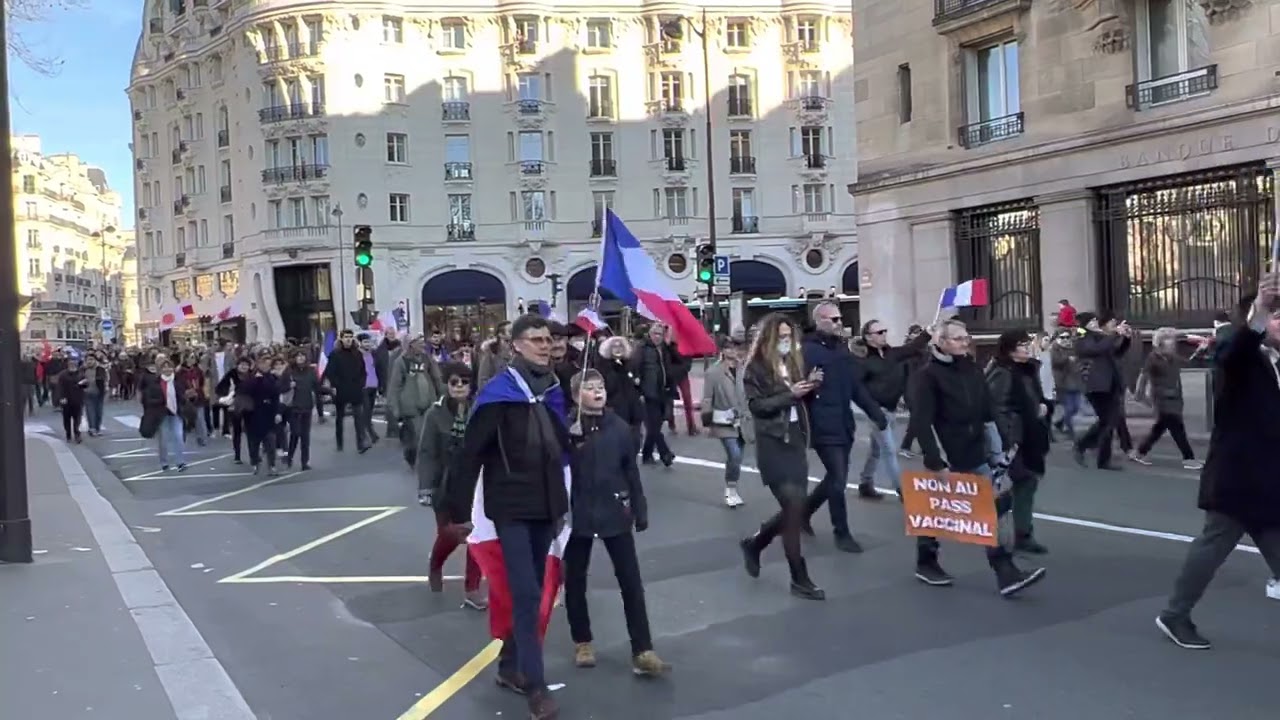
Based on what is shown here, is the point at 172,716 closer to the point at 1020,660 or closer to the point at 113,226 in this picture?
the point at 1020,660

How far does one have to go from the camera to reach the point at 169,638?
6.72 meters

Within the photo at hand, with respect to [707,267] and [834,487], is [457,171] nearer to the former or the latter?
[707,267]

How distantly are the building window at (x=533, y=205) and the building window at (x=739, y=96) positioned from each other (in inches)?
382

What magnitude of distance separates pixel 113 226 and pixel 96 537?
138m

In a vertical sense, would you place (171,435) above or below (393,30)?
below

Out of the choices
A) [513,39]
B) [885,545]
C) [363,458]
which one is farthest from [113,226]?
[885,545]

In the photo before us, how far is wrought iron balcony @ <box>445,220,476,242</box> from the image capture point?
173 ft

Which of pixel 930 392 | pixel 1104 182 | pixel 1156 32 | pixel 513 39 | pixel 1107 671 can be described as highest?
pixel 513 39

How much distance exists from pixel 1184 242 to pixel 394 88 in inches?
1590

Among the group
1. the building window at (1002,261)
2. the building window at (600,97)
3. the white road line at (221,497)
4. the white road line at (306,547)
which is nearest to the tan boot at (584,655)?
the white road line at (306,547)

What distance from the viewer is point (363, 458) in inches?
667

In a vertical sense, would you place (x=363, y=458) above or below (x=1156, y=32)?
below

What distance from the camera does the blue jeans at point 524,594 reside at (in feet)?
17.3

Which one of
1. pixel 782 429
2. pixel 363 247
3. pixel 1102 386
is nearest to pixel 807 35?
pixel 363 247
